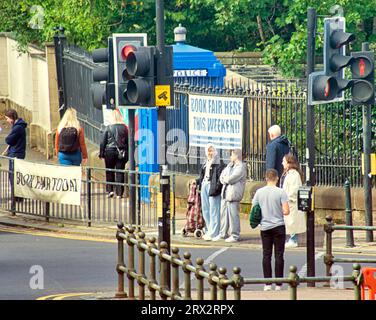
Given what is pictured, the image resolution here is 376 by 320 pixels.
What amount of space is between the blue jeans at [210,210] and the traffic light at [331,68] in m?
5.50

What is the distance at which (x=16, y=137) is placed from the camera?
28.0 m

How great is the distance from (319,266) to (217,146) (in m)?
5.59

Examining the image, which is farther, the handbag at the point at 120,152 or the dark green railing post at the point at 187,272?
the handbag at the point at 120,152

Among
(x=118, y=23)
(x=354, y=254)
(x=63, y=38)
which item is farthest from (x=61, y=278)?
(x=118, y=23)

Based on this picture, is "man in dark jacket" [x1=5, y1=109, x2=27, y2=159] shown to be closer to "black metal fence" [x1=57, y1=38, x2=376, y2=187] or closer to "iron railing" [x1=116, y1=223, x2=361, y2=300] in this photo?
"black metal fence" [x1=57, y1=38, x2=376, y2=187]

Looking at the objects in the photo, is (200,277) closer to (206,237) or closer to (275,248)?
(275,248)

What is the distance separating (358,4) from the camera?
33938 millimetres

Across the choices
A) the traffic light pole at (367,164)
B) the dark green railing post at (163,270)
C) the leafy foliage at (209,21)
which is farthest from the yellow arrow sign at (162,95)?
the leafy foliage at (209,21)

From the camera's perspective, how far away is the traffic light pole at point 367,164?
23.2m

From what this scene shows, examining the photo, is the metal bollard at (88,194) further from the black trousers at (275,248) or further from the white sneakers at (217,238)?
the black trousers at (275,248)

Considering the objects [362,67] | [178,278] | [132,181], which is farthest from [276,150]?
[178,278]

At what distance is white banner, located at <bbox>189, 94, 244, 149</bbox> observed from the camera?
26016 millimetres

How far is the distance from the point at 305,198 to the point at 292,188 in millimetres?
3830

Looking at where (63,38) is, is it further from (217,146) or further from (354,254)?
(354,254)
